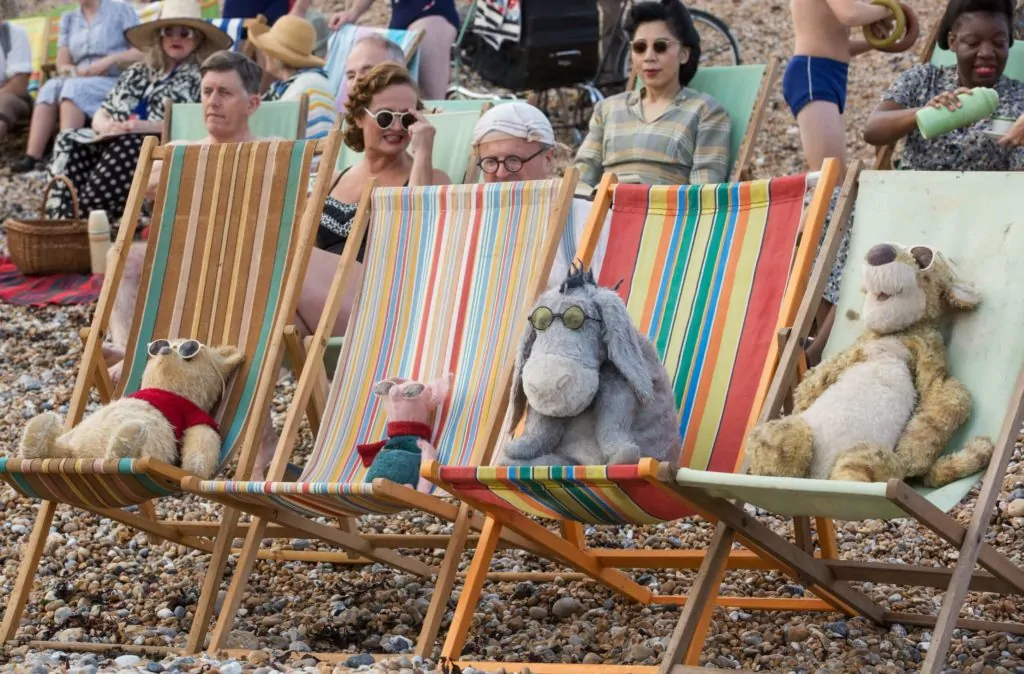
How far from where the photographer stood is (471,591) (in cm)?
344

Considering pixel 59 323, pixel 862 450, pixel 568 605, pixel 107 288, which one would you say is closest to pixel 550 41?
pixel 59 323

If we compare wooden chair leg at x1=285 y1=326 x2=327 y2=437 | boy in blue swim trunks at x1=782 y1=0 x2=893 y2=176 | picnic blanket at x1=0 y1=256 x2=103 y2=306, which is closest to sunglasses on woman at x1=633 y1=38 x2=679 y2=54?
boy in blue swim trunks at x1=782 y1=0 x2=893 y2=176

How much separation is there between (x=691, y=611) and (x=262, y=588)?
1.65 metres

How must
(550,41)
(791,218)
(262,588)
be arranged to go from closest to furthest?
1. (791,218)
2. (262,588)
3. (550,41)

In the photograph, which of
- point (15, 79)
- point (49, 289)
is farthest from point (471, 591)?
point (15, 79)

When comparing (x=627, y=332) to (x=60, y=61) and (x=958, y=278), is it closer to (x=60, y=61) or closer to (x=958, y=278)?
(x=958, y=278)

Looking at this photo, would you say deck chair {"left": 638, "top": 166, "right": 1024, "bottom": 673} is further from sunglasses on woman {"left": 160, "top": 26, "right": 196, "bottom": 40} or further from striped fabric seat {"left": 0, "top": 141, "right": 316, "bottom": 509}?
sunglasses on woman {"left": 160, "top": 26, "right": 196, "bottom": 40}

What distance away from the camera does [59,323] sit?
716 cm

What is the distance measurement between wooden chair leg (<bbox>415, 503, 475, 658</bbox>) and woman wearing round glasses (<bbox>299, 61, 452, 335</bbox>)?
4.50 ft

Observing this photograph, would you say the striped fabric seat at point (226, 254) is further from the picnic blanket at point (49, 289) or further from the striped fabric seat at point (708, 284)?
the picnic blanket at point (49, 289)

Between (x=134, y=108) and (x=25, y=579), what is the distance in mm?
4497

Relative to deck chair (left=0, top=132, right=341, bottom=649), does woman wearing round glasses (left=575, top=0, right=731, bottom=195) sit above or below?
above

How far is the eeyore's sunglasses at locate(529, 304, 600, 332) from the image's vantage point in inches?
129

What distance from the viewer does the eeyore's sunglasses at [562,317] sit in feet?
10.7
